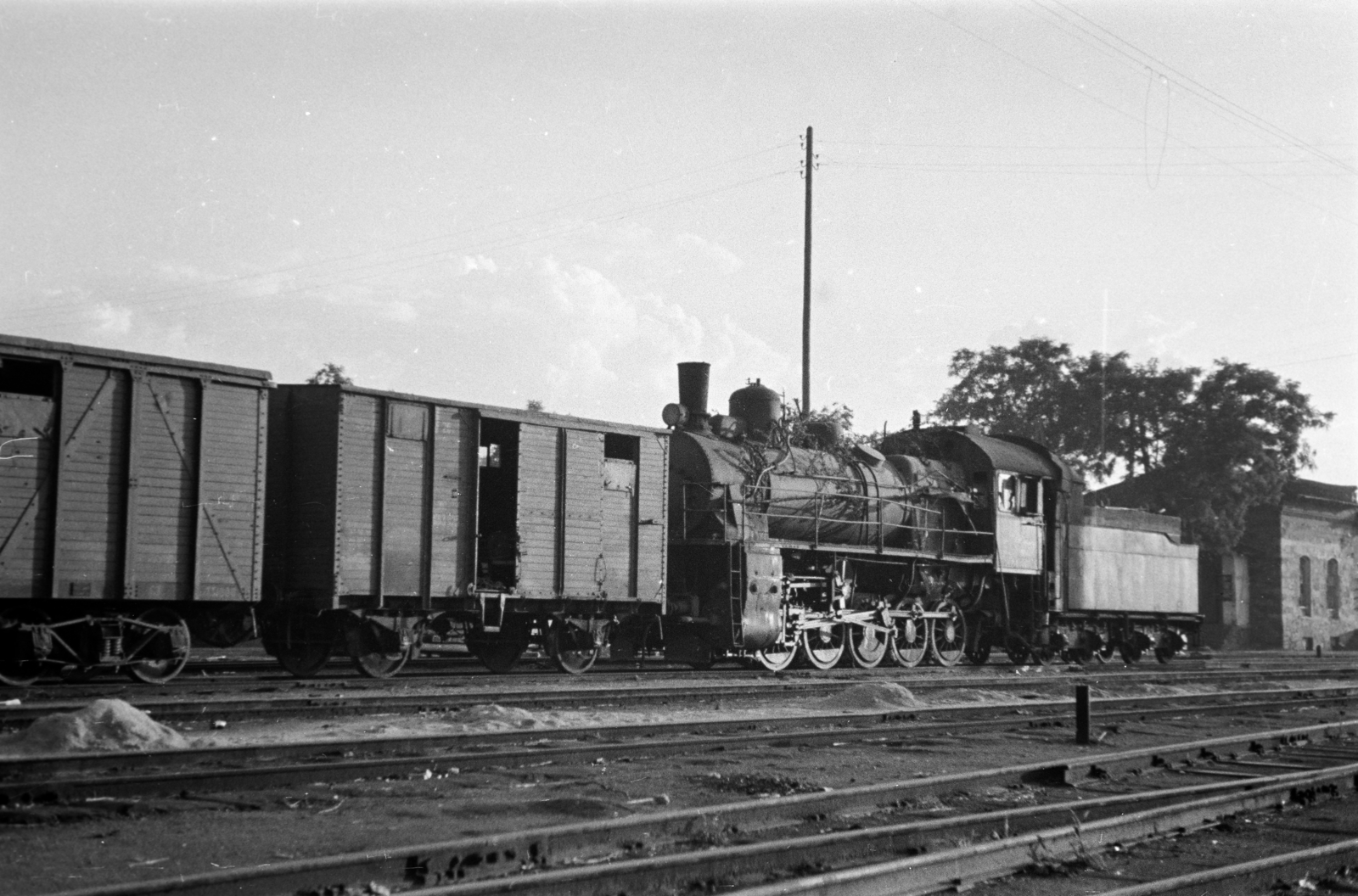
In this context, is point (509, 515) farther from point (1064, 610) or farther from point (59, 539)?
point (1064, 610)

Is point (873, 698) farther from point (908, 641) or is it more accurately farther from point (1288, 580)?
point (1288, 580)

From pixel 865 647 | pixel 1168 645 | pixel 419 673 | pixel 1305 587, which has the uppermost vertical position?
pixel 1305 587

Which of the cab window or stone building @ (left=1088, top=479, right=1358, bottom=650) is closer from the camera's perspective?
the cab window

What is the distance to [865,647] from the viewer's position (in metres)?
20.1

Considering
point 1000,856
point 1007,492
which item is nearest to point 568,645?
point 1007,492

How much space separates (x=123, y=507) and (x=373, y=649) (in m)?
3.61

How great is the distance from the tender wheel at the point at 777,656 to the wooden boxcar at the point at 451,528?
204 cm

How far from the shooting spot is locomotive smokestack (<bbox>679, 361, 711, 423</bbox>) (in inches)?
762

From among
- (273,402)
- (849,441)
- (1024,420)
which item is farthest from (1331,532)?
(273,402)

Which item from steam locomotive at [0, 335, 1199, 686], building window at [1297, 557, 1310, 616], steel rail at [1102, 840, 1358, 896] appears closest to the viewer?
steel rail at [1102, 840, 1358, 896]

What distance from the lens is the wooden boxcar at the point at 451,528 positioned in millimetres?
14156

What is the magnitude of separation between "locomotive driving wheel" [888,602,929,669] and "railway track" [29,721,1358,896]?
1115cm

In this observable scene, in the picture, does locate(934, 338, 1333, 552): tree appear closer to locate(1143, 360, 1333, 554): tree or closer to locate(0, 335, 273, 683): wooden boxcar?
locate(1143, 360, 1333, 554): tree

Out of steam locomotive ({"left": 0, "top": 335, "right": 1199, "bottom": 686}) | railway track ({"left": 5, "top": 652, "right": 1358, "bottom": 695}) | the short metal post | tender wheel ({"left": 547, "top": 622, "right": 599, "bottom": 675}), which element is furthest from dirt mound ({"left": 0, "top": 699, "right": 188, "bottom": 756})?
tender wheel ({"left": 547, "top": 622, "right": 599, "bottom": 675})
